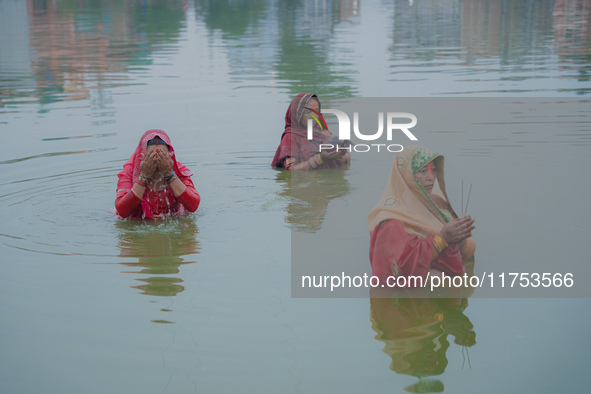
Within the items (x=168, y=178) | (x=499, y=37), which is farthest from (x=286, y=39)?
(x=168, y=178)

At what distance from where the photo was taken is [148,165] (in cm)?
696

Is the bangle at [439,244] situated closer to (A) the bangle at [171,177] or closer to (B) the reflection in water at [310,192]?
(B) the reflection in water at [310,192]

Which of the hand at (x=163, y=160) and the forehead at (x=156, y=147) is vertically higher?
the forehead at (x=156, y=147)

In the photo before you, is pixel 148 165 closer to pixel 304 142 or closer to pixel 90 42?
pixel 304 142

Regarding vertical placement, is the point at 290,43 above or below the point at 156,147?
above

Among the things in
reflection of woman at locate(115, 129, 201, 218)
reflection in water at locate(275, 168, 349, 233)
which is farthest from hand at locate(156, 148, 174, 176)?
reflection in water at locate(275, 168, 349, 233)

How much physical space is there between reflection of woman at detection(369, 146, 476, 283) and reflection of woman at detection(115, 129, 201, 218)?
8.06 feet

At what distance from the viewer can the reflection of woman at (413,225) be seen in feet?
16.4

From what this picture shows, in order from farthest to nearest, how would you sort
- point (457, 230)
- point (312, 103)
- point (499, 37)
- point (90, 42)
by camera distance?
point (90, 42) → point (499, 37) → point (312, 103) → point (457, 230)

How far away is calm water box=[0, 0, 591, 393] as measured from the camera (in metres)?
4.70

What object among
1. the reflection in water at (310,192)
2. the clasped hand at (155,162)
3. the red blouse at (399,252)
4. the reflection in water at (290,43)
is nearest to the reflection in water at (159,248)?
the clasped hand at (155,162)

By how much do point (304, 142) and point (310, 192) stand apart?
1209 millimetres

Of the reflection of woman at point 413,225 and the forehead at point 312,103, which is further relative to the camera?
the forehead at point 312,103

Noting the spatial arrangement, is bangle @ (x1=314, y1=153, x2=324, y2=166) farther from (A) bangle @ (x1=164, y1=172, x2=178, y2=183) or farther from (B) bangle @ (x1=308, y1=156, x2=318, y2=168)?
(A) bangle @ (x1=164, y1=172, x2=178, y2=183)
